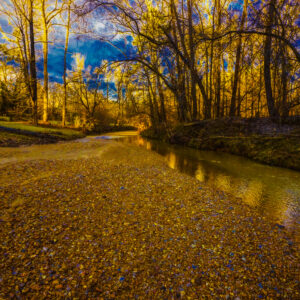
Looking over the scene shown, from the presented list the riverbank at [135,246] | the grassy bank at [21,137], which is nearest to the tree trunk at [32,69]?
the grassy bank at [21,137]

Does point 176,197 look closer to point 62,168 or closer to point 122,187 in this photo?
point 122,187

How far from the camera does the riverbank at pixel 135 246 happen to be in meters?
1.20

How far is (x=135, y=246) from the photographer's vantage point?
1.58 m

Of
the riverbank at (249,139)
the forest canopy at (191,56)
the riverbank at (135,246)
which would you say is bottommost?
the riverbank at (135,246)

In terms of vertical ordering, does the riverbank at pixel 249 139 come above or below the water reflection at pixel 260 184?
above

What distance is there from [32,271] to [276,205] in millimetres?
3121

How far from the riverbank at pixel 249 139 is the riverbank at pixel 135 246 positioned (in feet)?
11.8

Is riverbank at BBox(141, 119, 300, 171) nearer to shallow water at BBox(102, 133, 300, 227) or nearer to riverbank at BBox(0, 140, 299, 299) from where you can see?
shallow water at BBox(102, 133, 300, 227)

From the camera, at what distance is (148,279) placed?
1271 mm

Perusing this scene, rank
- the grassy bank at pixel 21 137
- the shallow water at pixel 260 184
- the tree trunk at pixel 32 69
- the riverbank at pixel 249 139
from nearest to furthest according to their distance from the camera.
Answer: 1. the shallow water at pixel 260 184
2. the riverbank at pixel 249 139
3. the grassy bank at pixel 21 137
4. the tree trunk at pixel 32 69

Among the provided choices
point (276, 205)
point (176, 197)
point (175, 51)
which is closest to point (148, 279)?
point (176, 197)

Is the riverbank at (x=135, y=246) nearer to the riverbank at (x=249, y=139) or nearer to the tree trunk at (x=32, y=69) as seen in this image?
the riverbank at (x=249, y=139)

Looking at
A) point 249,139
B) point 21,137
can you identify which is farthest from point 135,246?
point 21,137

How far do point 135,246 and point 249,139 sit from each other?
254 inches
